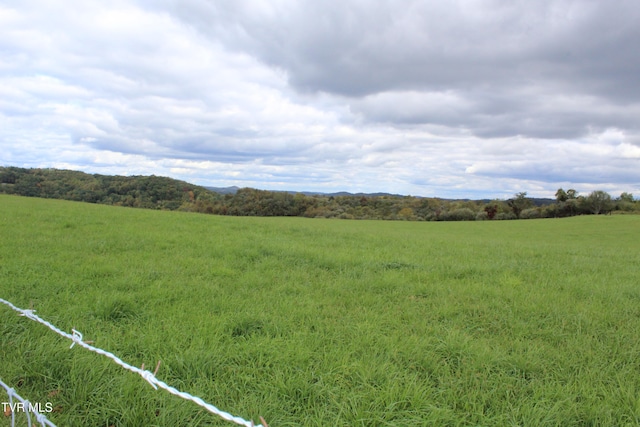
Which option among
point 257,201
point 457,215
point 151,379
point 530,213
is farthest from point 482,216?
point 151,379

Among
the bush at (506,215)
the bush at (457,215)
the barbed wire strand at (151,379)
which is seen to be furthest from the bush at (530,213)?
the barbed wire strand at (151,379)

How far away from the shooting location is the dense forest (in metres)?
51.9

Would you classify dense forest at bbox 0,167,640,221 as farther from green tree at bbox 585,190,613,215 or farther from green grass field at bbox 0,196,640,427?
green grass field at bbox 0,196,640,427

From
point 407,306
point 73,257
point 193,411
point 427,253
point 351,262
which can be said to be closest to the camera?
point 193,411

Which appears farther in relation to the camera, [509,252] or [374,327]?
[509,252]

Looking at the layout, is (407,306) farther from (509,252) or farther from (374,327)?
(509,252)

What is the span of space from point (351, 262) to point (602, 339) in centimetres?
407

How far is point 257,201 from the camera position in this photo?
6594cm

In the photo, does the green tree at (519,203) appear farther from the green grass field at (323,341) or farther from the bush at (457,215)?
the green grass field at (323,341)

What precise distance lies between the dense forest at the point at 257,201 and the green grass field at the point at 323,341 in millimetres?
45893

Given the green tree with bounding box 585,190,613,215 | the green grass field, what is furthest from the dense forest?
the green grass field

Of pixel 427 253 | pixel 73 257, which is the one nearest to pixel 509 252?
pixel 427 253

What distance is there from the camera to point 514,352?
3.21 meters

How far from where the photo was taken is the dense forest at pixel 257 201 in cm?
5194
